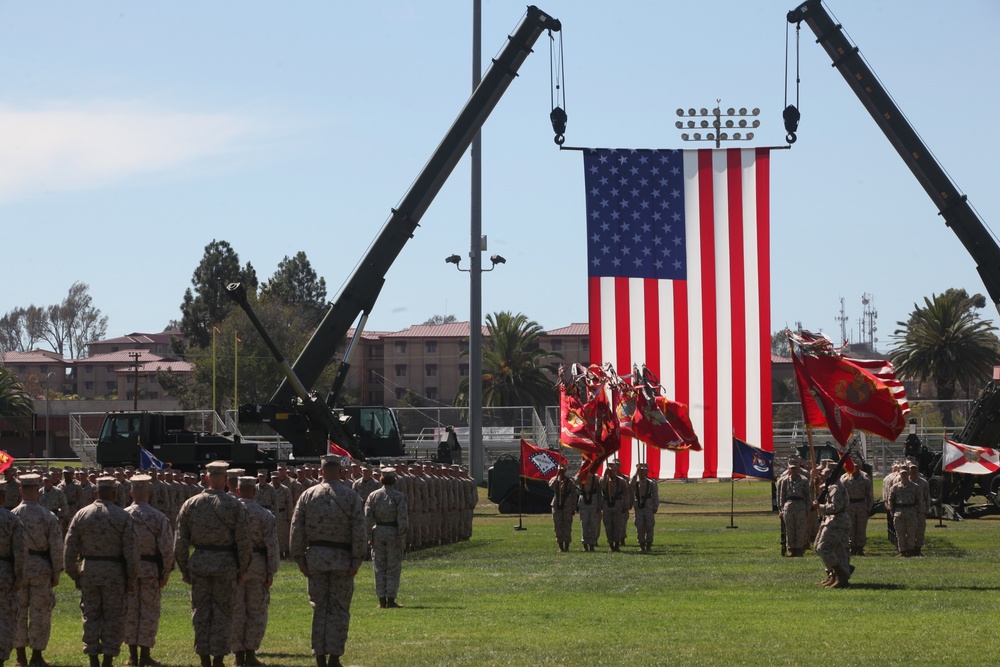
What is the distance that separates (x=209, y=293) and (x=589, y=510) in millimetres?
80976

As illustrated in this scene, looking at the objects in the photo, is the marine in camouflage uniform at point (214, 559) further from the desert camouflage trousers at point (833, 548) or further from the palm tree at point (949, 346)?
the palm tree at point (949, 346)

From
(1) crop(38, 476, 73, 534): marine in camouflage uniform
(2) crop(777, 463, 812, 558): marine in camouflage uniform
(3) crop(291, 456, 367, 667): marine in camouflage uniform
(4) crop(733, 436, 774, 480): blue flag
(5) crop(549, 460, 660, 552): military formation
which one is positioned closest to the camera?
(3) crop(291, 456, 367, 667): marine in camouflage uniform

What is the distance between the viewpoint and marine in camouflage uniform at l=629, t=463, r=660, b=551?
25.5 metres

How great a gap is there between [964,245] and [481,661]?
985 inches

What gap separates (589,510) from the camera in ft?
84.0

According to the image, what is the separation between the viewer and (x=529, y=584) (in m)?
19.1

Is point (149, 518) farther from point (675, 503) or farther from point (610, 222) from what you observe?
point (675, 503)

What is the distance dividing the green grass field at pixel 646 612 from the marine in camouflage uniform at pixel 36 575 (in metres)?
0.39

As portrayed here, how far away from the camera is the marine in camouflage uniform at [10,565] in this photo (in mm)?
11727

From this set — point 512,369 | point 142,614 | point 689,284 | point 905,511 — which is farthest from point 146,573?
point 512,369

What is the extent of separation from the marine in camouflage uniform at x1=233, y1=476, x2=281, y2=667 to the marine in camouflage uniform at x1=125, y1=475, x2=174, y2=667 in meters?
0.79

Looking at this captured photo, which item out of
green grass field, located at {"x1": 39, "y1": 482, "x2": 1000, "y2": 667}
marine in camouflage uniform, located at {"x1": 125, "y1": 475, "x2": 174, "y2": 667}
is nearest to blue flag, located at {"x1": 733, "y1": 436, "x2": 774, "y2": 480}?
green grass field, located at {"x1": 39, "y1": 482, "x2": 1000, "y2": 667}

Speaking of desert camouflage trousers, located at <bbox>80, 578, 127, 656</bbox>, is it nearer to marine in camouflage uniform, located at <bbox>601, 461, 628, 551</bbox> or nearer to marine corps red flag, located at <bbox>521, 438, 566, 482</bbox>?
marine in camouflage uniform, located at <bbox>601, 461, 628, 551</bbox>

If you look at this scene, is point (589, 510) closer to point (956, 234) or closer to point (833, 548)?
point (833, 548)
